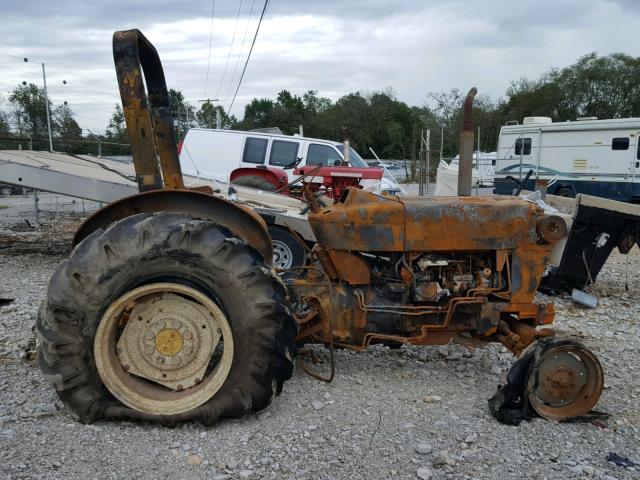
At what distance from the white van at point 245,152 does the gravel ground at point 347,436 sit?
812cm

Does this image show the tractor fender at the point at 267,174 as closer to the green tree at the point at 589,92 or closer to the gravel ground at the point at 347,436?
the gravel ground at the point at 347,436

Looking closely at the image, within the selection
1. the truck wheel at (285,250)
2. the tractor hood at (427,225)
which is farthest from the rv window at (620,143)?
the tractor hood at (427,225)

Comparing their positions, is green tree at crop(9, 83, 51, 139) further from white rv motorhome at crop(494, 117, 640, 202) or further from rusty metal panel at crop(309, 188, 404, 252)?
rusty metal panel at crop(309, 188, 404, 252)

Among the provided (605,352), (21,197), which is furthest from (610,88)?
(605,352)

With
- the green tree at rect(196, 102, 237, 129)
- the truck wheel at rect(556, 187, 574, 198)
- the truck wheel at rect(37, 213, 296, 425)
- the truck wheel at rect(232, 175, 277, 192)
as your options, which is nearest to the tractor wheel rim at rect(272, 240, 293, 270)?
the truck wheel at rect(232, 175, 277, 192)

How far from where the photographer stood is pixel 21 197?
68.3 ft

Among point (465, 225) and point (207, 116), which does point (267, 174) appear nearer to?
point (465, 225)

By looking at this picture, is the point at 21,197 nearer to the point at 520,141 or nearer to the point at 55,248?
the point at 55,248

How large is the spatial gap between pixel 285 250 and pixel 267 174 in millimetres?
3596

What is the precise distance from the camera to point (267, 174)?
1076 centimetres

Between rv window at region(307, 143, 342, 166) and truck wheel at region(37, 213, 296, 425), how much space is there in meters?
9.10

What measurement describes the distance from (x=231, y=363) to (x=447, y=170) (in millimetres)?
17638

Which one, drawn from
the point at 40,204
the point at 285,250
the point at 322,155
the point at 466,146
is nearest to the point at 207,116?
the point at 40,204

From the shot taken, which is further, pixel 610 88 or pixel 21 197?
pixel 610 88
